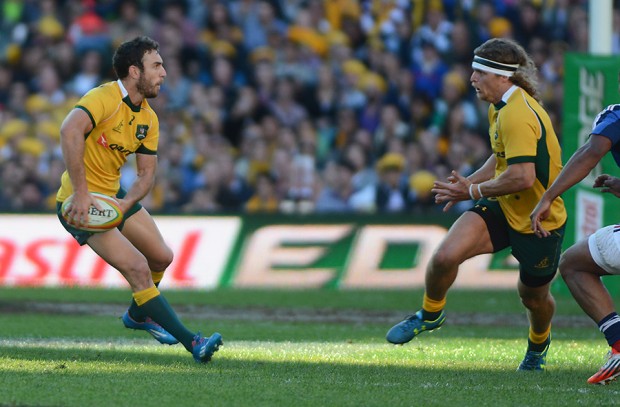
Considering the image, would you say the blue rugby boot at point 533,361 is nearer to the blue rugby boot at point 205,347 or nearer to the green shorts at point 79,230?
the blue rugby boot at point 205,347

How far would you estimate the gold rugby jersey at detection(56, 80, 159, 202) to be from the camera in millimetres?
9289

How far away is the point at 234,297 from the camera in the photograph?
1638 cm

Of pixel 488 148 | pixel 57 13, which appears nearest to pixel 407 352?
pixel 488 148

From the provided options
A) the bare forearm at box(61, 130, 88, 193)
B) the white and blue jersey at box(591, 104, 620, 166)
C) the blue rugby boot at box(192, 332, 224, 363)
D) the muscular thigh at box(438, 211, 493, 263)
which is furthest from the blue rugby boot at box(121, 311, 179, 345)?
the white and blue jersey at box(591, 104, 620, 166)

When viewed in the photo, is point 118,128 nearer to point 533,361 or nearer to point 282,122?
point 533,361

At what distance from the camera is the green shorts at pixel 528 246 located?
900 centimetres

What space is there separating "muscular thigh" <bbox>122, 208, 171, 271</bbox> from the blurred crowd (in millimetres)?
7983

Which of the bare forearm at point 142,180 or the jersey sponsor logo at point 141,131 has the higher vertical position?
the jersey sponsor logo at point 141,131

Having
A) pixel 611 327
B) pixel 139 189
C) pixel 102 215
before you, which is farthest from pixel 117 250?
pixel 611 327

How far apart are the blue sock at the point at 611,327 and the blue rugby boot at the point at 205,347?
2734 mm

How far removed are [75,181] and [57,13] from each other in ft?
47.0

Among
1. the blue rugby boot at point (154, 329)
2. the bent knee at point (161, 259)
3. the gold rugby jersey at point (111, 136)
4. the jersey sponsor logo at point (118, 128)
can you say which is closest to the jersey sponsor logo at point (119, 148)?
the gold rugby jersey at point (111, 136)

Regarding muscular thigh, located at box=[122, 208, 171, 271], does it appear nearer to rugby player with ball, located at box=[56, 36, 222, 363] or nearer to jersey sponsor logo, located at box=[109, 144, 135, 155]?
rugby player with ball, located at box=[56, 36, 222, 363]

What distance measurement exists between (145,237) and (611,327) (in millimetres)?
3687
